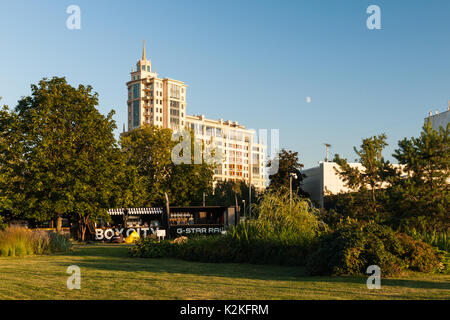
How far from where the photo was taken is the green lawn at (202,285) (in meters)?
A: 8.07

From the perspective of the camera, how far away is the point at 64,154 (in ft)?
106

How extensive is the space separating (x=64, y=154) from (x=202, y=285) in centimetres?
2504

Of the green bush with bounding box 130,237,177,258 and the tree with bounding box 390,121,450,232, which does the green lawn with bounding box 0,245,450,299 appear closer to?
the green bush with bounding box 130,237,177,258

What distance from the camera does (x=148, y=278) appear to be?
34.6ft

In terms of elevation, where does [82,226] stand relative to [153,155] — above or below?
below

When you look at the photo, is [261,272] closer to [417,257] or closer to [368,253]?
[368,253]

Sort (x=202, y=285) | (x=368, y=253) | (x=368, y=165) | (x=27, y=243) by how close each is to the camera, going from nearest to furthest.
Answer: (x=202, y=285), (x=368, y=253), (x=27, y=243), (x=368, y=165)

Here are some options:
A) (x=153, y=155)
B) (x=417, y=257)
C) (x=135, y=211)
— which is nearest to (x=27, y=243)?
(x=417, y=257)

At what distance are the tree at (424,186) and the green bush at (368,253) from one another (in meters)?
12.3

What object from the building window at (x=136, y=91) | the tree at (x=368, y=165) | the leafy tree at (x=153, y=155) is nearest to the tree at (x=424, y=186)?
the tree at (x=368, y=165)

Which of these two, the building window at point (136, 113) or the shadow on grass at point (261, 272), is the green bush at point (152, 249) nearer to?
the shadow on grass at point (261, 272)

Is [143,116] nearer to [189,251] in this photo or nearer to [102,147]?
[102,147]
